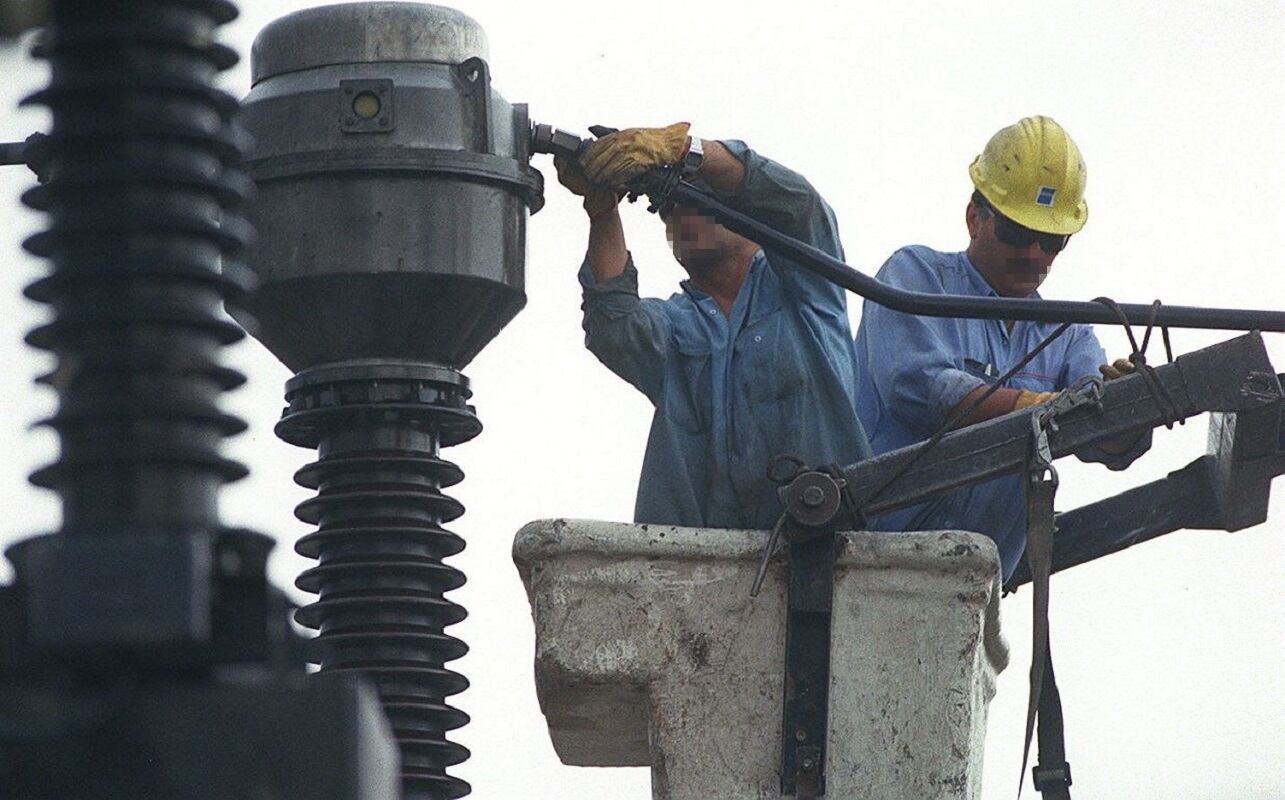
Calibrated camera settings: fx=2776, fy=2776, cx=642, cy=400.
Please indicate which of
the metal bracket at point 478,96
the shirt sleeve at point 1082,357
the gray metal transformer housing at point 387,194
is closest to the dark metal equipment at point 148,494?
the gray metal transformer housing at point 387,194

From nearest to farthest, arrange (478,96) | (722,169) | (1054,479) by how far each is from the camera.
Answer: (478,96) → (1054,479) → (722,169)

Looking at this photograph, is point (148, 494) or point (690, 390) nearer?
point (148, 494)

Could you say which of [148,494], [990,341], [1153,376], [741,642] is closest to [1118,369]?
[1153,376]

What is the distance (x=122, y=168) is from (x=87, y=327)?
0.58 ft

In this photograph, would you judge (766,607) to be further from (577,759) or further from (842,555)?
(577,759)

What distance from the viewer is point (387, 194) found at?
589 centimetres

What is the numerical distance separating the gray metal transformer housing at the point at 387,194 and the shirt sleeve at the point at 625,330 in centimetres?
100

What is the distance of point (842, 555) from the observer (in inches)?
255

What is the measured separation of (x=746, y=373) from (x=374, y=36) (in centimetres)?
159

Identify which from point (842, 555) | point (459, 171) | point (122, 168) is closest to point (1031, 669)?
point (842, 555)

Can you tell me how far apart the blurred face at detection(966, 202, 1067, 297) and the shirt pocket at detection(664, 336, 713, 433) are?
1.25 m

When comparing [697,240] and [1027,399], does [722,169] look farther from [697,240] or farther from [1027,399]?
[1027,399]

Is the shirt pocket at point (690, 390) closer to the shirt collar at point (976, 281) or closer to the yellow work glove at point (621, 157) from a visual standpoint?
the yellow work glove at point (621, 157)

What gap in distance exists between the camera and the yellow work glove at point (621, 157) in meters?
6.50
